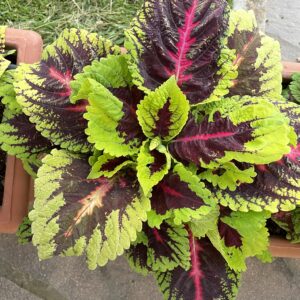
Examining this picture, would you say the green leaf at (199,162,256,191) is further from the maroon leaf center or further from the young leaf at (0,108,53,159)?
the young leaf at (0,108,53,159)

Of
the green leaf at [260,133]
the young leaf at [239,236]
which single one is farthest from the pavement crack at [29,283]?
the green leaf at [260,133]

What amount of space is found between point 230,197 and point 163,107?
21 centimetres

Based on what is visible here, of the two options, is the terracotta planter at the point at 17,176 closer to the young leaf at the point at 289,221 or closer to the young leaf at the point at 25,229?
the young leaf at the point at 25,229

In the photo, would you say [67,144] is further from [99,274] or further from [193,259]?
[99,274]

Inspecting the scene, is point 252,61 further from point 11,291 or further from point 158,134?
point 11,291

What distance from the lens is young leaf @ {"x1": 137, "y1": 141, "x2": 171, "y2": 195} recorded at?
2.60ft

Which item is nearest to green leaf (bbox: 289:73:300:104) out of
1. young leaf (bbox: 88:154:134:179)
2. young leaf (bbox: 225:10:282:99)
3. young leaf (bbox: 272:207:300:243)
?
young leaf (bbox: 225:10:282:99)

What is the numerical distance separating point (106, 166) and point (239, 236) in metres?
0.32

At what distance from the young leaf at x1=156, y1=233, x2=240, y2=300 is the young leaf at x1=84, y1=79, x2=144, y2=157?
0.98 feet

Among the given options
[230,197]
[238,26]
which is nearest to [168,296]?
[230,197]

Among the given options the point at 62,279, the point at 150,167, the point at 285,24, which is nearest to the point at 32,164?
the point at 150,167

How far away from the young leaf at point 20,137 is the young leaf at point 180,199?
251 mm

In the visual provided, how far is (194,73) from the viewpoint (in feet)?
2.82

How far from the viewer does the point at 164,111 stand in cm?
81
